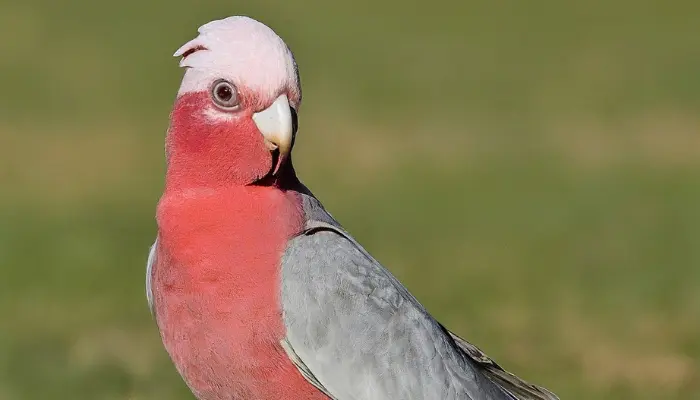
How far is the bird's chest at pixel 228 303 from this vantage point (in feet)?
16.5

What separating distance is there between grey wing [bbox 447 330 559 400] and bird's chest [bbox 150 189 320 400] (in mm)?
985

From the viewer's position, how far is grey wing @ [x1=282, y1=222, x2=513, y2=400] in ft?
16.6

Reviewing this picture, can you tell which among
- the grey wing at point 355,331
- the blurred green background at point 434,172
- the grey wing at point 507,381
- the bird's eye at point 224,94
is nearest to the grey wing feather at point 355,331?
the grey wing at point 355,331

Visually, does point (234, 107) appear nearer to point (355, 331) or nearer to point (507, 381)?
point (355, 331)

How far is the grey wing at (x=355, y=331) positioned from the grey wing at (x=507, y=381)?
0.43m

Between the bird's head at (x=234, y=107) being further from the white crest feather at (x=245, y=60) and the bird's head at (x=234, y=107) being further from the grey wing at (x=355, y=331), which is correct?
the grey wing at (x=355, y=331)

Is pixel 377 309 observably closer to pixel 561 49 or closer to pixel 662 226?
pixel 662 226

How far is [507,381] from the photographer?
230 inches

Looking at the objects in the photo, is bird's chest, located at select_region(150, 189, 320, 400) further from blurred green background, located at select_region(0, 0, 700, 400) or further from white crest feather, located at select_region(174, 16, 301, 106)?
blurred green background, located at select_region(0, 0, 700, 400)

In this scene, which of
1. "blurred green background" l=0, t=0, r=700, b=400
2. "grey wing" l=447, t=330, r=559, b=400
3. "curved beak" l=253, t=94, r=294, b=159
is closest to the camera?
"curved beak" l=253, t=94, r=294, b=159

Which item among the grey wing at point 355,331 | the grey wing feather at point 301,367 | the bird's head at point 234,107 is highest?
the bird's head at point 234,107

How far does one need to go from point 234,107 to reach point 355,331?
1012mm

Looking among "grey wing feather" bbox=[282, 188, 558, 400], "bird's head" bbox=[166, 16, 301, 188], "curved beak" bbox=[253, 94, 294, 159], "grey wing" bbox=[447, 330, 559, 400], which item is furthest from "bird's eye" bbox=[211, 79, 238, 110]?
"grey wing" bbox=[447, 330, 559, 400]

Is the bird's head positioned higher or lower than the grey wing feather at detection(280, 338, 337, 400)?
higher
